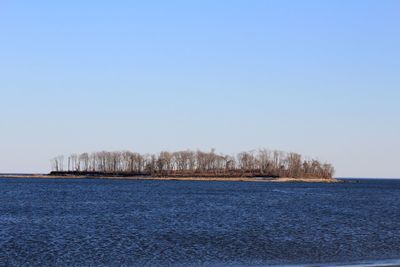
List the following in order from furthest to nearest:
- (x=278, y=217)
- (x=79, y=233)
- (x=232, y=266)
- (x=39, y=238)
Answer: (x=278, y=217), (x=79, y=233), (x=39, y=238), (x=232, y=266)

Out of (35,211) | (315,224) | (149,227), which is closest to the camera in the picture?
(149,227)

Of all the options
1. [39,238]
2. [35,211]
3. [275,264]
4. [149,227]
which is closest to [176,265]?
[275,264]

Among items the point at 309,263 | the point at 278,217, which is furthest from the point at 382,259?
the point at 278,217

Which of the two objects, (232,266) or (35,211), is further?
(35,211)

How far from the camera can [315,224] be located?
198 ft

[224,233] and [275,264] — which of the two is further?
[224,233]

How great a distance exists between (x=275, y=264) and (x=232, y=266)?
257cm

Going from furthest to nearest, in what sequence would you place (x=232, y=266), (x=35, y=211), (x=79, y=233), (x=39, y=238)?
1. (x=35, y=211)
2. (x=79, y=233)
3. (x=39, y=238)
4. (x=232, y=266)

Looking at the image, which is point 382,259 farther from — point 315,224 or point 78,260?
point 315,224

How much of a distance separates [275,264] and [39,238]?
2120 cm

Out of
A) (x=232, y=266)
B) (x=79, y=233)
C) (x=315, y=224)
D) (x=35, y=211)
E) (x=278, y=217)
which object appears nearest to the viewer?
(x=232, y=266)

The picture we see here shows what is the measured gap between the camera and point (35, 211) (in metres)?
75.6

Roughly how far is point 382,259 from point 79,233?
25.8 m

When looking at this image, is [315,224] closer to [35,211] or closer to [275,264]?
[275,264]
